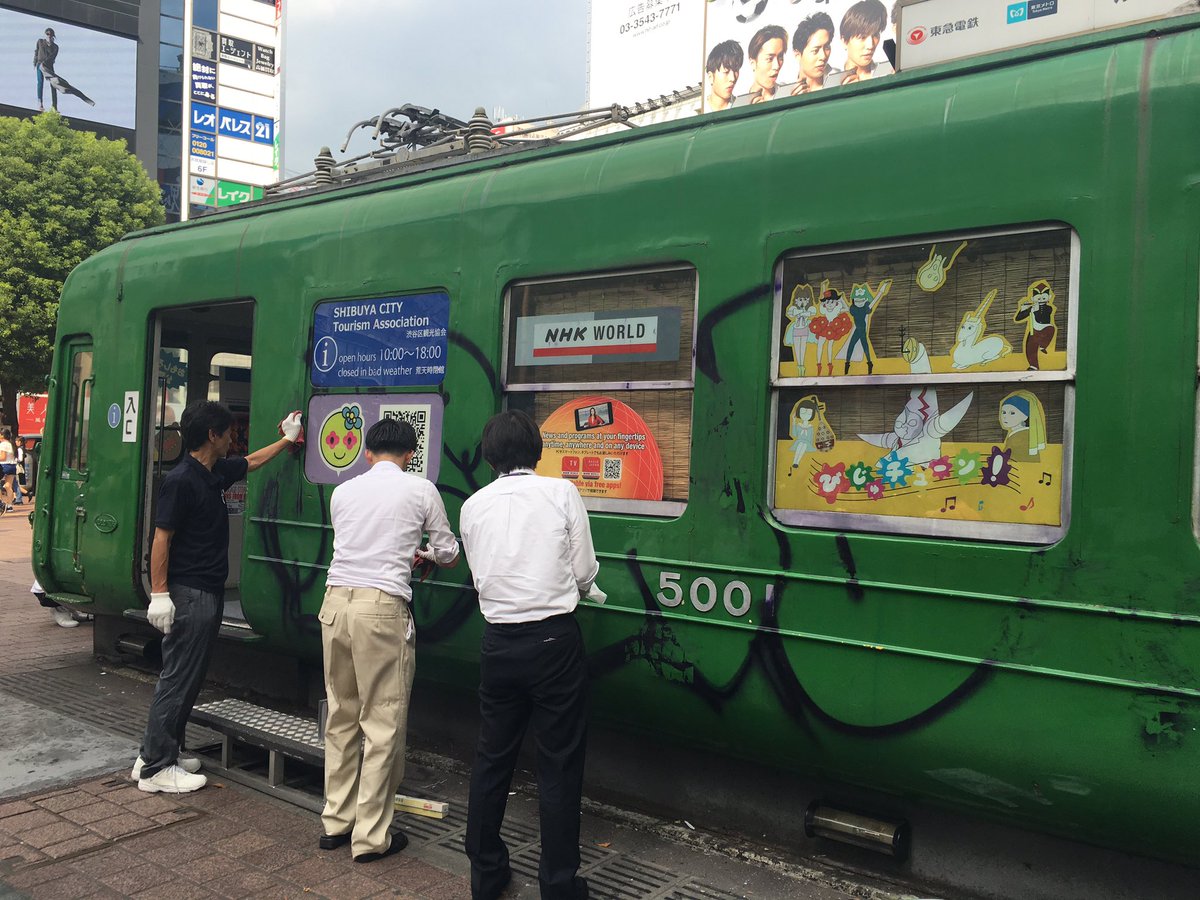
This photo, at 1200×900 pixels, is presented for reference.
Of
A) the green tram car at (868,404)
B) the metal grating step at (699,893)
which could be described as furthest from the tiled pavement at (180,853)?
the green tram car at (868,404)

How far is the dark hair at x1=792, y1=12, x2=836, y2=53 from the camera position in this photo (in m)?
26.8

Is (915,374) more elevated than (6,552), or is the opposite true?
(915,374)

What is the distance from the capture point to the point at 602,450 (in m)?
4.02

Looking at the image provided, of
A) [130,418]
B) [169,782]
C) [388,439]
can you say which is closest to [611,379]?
[388,439]

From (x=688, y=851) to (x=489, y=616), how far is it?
1307 mm

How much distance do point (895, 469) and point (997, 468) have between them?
331mm

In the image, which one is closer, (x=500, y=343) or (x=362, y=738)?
(x=362, y=738)

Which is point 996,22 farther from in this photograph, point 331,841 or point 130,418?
point 130,418

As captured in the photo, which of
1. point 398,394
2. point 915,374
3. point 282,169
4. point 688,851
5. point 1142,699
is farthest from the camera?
point 282,169

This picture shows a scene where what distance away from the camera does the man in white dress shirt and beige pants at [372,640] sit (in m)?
3.76

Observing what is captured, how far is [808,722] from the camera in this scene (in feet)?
11.1

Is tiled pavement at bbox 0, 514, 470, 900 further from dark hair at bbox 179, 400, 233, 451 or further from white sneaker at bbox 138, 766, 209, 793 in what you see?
dark hair at bbox 179, 400, 233, 451

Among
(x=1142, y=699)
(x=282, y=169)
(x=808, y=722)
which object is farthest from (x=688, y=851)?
(x=282, y=169)

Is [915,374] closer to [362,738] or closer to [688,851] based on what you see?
[688,851]
